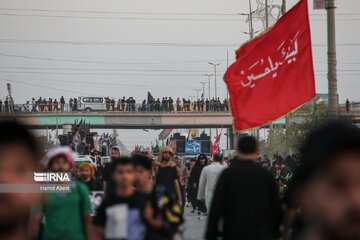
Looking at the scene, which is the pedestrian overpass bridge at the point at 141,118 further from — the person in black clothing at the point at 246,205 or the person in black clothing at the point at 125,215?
the person in black clothing at the point at 125,215

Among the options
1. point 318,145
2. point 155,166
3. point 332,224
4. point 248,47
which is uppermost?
point 248,47

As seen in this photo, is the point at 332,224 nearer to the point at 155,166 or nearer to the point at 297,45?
the point at 297,45

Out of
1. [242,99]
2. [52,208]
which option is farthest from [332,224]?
[242,99]

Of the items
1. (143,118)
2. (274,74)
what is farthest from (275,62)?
(143,118)

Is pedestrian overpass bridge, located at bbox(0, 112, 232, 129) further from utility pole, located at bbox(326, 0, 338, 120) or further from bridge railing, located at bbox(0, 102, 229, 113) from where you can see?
utility pole, located at bbox(326, 0, 338, 120)

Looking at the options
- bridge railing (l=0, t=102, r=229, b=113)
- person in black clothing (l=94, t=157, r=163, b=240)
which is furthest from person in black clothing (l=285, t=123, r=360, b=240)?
bridge railing (l=0, t=102, r=229, b=113)

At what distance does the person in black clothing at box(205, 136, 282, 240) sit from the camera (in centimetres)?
664

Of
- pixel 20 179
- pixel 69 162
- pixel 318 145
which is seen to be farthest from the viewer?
pixel 69 162

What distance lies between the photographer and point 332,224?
1.56m

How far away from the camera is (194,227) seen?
63.9 ft

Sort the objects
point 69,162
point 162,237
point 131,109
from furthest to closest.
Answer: point 131,109
point 69,162
point 162,237

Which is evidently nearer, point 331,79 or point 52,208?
point 52,208

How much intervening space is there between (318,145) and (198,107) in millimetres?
82924

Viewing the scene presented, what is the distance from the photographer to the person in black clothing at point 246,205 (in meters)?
6.64
